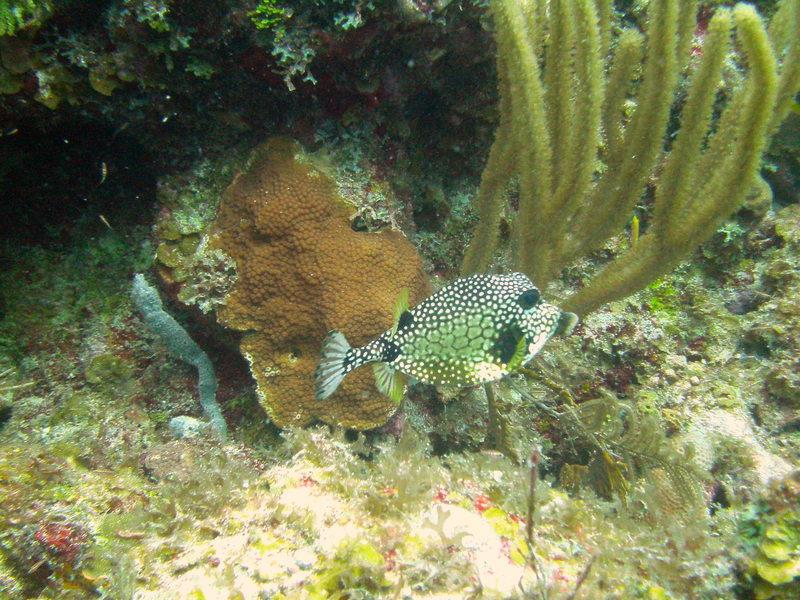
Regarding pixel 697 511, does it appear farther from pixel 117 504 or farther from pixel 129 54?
pixel 129 54

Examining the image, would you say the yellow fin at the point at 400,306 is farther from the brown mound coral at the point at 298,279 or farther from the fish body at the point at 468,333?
the brown mound coral at the point at 298,279

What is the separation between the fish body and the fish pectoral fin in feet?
0.30

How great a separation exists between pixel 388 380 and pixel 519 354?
85 cm

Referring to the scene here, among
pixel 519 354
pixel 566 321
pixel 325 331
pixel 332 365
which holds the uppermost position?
pixel 566 321

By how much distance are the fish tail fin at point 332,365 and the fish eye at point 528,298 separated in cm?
114

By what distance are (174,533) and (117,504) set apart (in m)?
1.20

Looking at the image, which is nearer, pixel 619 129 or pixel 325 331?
pixel 619 129

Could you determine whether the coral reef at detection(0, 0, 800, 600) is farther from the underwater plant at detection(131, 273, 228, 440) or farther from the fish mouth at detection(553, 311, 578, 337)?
the fish mouth at detection(553, 311, 578, 337)

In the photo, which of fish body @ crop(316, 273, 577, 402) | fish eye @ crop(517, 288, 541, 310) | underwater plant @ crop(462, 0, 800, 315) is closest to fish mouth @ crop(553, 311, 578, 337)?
fish body @ crop(316, 273, 577, 402)

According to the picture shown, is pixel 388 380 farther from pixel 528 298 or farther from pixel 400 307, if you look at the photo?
pixel 528 298

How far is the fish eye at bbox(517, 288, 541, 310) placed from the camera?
2826 mm

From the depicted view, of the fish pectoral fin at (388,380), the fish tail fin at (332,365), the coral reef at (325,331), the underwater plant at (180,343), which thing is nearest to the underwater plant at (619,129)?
the coral reef at (325,331)

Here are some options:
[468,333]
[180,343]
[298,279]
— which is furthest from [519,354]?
[180,343]

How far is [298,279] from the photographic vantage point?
3.65m
